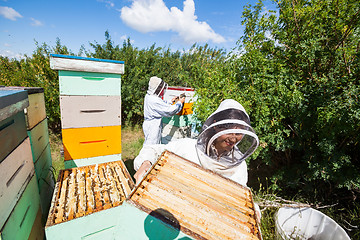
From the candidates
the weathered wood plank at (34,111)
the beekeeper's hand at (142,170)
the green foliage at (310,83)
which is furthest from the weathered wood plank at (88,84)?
the green foliage at (310,83)

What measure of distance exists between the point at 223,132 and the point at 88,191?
1581mm

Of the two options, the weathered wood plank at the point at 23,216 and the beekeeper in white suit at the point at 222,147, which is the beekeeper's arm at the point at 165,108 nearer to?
the beekeeper in white suit at the point at 222,147

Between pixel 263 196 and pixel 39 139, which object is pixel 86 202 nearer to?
pixel 39 139

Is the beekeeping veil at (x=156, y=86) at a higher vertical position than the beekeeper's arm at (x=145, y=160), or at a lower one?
higher

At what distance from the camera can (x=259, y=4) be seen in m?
2.83

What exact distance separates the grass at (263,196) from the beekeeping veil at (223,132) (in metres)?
1.70

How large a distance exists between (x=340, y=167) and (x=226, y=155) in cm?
185

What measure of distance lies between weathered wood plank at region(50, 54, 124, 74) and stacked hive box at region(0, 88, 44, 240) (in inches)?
38.6

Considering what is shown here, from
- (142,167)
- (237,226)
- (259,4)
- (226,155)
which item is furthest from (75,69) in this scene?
(259,4)

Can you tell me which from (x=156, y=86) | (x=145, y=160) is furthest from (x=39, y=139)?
(x=156, y=86)

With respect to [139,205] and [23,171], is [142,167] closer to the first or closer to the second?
[139,205]

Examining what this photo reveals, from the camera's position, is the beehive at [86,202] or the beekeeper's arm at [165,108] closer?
the beehive at [86,202]

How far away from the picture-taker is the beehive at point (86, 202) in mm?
1505

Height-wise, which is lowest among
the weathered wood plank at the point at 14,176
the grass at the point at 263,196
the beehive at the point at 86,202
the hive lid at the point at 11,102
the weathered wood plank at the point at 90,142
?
the grass at the point at 263,196
